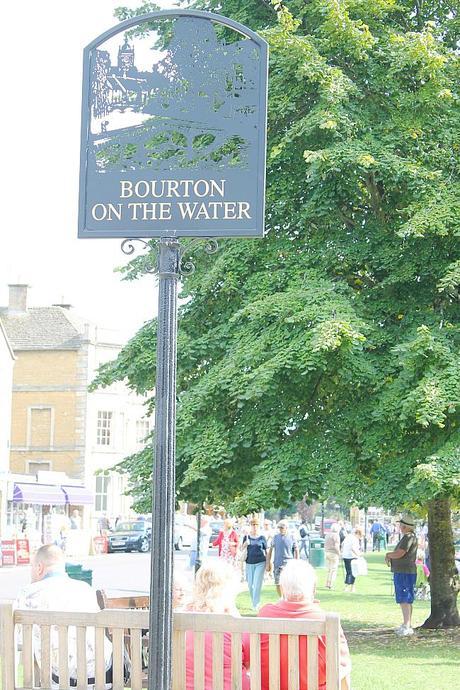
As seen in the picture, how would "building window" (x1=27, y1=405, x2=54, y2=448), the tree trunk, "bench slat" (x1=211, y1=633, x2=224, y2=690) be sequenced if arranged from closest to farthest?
"bench slat" (x1=211, y1=633, x2=224, y2=690) < the tree trunk < "building window" (x1=27, y1=405, x2=54, y2=448)

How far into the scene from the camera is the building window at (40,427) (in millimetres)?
69562

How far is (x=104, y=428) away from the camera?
72000 millimetres

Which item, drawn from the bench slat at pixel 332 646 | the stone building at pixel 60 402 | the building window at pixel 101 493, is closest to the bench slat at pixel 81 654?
the bench slat at pixel 332 646

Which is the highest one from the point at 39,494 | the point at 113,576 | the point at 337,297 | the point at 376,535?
the point at 337,297

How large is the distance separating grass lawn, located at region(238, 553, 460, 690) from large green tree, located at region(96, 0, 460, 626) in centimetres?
148

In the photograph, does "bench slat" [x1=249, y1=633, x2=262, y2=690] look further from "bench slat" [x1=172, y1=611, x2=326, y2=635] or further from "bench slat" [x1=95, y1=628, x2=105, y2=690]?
"bench slat" [x1=95, y1=628, x2=105, y2=690]

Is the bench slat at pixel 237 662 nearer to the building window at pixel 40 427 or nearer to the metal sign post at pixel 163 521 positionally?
the metal sign post at pixel 163 521

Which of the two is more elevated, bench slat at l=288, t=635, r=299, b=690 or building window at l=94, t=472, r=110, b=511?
building window at l=94, t=472, r=110, b=511

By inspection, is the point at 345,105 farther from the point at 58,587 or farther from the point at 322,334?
the point at 58,587

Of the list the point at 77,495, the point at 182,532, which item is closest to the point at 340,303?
the point at 182,532

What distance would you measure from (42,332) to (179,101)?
6516cm

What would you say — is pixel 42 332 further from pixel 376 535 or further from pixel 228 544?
pixel 228 544

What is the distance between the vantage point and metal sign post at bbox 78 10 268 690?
20.9 ft

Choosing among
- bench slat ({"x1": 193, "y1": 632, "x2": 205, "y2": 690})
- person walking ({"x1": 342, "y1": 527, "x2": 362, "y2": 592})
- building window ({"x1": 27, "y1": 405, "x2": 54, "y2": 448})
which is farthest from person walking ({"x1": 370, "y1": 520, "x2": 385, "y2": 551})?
bench slat ({"x1": 193, "y1": 632, "x2": 205, "y2": 690})
